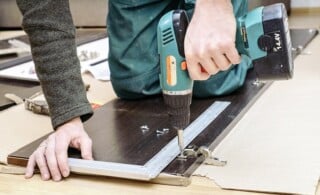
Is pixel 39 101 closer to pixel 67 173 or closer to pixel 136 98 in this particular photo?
pixel 136 98

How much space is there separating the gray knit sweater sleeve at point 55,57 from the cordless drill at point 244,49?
215mm

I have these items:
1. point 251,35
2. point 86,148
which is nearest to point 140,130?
point 86,148

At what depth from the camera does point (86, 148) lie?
115cm

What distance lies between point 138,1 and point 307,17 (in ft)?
5.65

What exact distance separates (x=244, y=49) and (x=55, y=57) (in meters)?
0.39

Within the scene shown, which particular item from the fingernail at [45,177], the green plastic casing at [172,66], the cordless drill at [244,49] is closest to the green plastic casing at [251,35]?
the cordless drill at [244,49]

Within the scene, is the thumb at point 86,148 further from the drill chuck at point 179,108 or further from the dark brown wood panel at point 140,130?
the drill chuck at point 179,108

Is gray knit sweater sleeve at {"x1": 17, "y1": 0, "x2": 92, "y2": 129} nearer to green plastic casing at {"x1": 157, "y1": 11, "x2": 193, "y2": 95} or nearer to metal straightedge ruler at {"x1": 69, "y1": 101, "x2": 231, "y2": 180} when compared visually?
metal straightedge ruler at {"x1": 69, "y1": 101, "x2": 231, "y2": 180}

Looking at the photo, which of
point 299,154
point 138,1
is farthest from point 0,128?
point 299,154

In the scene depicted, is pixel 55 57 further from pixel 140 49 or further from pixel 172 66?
pixel 140 49

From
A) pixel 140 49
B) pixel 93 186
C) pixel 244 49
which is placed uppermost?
pixel 244 49

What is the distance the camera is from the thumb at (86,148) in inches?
44.8

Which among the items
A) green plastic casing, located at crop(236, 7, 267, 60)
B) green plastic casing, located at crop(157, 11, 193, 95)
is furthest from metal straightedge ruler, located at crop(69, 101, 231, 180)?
green plastic casing, located at crop(236, 7, 267, 60)

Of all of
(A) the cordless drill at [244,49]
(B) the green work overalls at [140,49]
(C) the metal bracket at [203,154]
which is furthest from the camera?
(B) the green work overalls at [140,49]
